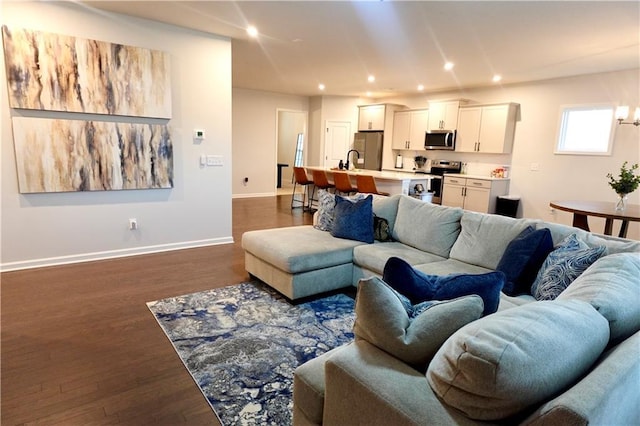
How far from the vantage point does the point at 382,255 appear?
312cm

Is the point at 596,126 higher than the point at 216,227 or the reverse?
higher

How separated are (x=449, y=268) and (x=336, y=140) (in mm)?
7266

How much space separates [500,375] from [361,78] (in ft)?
22.0

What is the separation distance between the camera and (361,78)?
6.91m

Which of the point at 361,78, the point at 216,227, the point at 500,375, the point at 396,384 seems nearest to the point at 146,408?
the point at 396,384

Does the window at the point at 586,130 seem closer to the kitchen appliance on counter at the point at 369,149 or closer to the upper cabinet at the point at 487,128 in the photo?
the upper cabinet at the point at 487,128

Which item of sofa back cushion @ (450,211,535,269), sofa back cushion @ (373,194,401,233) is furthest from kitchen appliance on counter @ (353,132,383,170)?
sofa back cushion @ (450,211,535,269)

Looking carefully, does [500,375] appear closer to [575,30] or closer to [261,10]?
[261,10]

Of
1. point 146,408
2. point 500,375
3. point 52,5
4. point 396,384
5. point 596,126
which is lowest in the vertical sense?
point 146,408

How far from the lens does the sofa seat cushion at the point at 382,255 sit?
121 inches

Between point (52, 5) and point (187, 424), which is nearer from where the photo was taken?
point (187, 424)

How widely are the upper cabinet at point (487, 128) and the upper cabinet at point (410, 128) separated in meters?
0.93

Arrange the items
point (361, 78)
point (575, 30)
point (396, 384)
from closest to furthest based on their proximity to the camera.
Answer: point (396, 384), point (575, 30), point (361, 78)

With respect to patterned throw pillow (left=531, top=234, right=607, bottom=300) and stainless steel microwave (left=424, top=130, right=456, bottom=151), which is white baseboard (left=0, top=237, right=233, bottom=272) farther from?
stainless steel microwave (left=424, top=130, right=456, bottom=151)
